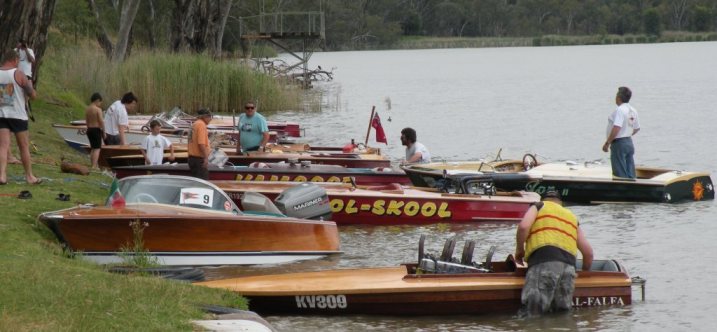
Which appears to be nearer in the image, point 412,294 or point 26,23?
point 412,294

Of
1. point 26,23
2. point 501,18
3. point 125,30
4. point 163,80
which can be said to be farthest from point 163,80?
point 501,18

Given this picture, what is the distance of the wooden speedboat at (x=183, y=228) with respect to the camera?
553 inches

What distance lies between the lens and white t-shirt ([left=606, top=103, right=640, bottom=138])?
69.6 ft

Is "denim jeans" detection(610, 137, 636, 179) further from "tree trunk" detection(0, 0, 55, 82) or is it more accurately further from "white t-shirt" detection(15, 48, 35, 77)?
"tree trunk" detection(0, 0, 55, 82)

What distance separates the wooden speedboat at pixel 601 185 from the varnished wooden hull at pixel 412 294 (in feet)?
27.6

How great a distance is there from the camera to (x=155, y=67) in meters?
38.7

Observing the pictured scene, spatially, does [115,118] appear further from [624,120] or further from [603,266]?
[603,266]

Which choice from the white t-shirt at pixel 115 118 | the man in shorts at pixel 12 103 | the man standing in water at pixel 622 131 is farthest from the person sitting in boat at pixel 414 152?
the man in shorts at pixel 12 103

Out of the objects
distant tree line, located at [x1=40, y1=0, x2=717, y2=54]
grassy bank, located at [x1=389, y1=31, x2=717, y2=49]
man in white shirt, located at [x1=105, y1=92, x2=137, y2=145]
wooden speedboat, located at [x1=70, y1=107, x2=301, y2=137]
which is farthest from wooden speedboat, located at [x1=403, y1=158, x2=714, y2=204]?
grassy bank, located at [x1=389, y1=31, x2=717, y2=49]

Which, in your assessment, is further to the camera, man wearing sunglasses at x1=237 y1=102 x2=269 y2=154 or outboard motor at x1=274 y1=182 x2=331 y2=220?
man wearing sunglasses at x1=237 y1=102 x2=269 y2=154

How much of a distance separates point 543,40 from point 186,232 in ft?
485

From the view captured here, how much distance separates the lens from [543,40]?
15912 cm

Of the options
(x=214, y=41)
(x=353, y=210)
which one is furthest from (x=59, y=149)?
(x=214, y=41)

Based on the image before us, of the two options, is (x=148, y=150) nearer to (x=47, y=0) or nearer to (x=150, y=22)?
(x=47, y=0)
